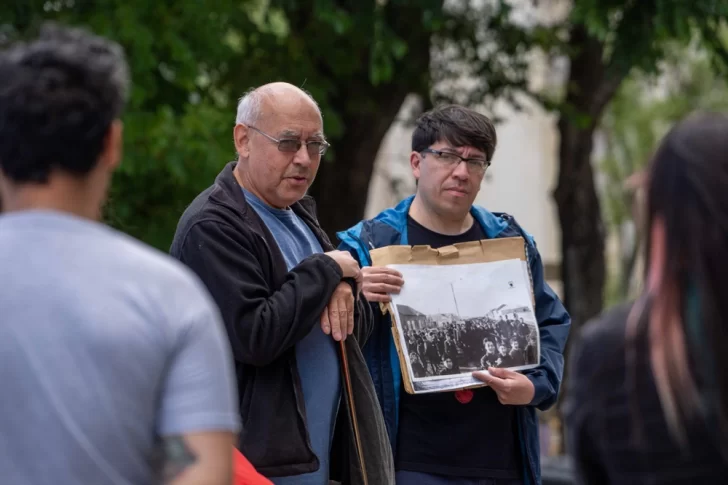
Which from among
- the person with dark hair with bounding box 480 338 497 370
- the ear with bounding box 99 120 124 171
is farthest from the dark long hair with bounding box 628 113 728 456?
the person with dark hair with bounding box 480 338 497 370

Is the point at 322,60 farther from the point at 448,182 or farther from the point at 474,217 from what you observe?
the point at 448,182

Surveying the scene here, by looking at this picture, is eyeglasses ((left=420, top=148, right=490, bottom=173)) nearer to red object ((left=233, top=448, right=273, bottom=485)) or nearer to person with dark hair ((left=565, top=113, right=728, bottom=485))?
red object ((left=233, top=448, right=273, bottom=485))

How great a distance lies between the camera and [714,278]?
202 centimetres

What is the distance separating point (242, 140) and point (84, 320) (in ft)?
6.40

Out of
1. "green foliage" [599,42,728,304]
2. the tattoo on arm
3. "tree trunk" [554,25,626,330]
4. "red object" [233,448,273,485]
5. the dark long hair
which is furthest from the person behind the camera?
"green foliage" [599,42,728,304]

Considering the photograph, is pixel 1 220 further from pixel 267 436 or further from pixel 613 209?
pixel 613 209

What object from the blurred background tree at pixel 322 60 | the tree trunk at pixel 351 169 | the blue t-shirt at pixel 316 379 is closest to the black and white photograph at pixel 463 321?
the blue t-shirt at pixel 316 379

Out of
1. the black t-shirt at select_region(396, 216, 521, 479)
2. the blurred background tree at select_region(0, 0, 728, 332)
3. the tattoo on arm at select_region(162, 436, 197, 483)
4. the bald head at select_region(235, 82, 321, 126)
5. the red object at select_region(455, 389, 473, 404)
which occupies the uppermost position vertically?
the blurred background tree at select_region(0, 0, 728, 332)

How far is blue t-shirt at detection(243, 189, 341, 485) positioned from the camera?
3.69 meters

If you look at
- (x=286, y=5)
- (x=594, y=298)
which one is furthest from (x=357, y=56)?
(x=594, y=298)

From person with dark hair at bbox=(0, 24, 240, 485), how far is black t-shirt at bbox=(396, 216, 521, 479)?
2.11 metres

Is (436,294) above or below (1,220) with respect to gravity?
below

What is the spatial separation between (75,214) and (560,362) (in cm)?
A: 263

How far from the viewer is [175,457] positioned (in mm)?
2146
